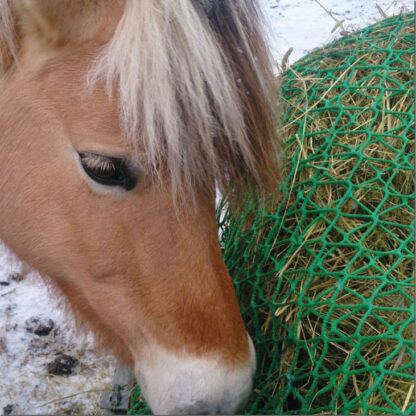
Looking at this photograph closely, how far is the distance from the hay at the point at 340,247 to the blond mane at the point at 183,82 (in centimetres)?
49

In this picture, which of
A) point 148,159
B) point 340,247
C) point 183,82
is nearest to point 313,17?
point 340,247

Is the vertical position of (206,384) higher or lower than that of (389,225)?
higher

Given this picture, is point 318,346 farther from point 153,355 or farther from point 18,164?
point 18,164

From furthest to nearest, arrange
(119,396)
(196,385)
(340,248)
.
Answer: (119,396)
(340,248)
(196,385)

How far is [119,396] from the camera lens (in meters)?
2.10

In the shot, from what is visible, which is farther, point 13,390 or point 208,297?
point 13,390

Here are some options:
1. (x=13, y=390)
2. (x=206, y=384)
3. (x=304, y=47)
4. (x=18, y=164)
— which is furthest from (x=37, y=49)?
(x=304, y=47)

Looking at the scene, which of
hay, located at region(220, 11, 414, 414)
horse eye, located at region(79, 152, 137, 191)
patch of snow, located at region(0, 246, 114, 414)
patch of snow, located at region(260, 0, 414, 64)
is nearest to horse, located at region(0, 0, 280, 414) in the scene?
horse eye, located at region(79, 152, 137, 191)

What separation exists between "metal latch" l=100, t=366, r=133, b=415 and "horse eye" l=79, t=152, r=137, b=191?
3.69ft

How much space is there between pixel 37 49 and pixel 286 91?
3.81ft

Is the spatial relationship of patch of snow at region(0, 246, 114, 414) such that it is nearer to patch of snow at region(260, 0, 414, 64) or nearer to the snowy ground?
the snowy ground

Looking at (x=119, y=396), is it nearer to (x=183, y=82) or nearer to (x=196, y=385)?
(x=196, y=385)

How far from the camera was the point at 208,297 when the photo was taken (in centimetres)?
126

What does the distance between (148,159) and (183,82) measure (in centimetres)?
23
